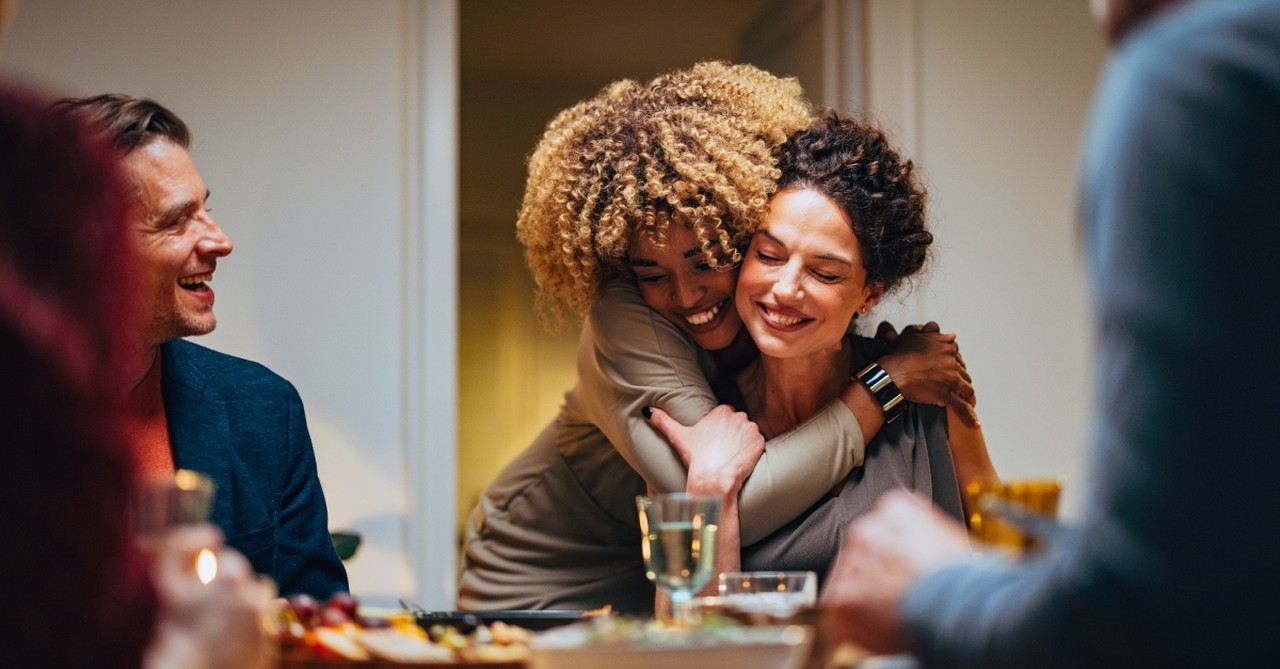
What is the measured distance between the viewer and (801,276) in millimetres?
2209

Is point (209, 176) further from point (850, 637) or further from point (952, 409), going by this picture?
point (850, 637)


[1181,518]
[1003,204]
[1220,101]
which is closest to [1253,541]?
[1181,518]

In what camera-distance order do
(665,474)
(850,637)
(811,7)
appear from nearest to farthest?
(850,637) < (665,474) < (811,7)

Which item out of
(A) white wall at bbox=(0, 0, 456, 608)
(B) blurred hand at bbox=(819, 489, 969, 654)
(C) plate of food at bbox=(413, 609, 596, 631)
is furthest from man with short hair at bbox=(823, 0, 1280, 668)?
(A) white wall at bbox=(0, 0, 456, 608)

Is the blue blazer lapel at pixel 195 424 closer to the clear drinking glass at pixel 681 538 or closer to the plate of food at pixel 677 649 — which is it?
the clear drinking glass at pixel 681 538

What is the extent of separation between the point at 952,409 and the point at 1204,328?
162cm

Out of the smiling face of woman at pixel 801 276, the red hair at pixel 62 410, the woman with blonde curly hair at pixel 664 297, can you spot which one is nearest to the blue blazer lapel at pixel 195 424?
the woman with blonde curly hair at pixel 664 297

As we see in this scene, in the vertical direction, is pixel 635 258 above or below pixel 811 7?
below

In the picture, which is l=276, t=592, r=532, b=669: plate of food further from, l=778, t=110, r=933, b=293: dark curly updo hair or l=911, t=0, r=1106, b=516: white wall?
l=911, t=0, r=1106, b=516: white wall

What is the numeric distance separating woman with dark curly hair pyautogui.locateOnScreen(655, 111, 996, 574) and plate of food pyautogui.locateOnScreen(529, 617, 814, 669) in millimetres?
1055

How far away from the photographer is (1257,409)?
2.51ft

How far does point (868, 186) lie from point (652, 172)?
387 mm

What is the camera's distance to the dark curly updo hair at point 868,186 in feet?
7.41

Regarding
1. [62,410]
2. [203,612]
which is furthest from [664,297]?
[62,410]
